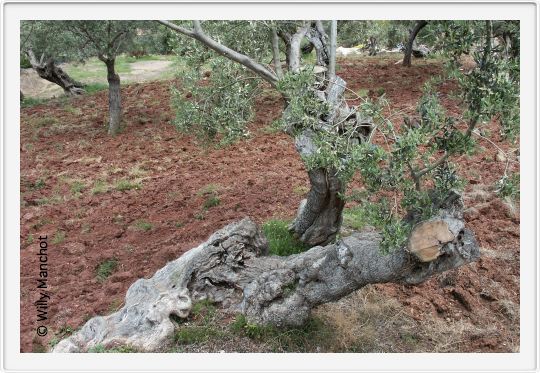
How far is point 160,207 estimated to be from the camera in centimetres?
1272

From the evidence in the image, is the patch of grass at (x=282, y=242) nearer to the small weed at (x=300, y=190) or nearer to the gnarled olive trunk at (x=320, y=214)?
the gnarled olive trunk at (x=320, y=214)

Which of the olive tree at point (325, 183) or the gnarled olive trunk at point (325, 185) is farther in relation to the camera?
the gnarled olive trunk at point (325, 185)

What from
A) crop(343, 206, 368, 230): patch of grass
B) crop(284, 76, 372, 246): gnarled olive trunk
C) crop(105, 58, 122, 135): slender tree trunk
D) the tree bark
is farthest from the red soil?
the tree bark

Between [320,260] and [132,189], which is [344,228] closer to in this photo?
[320,260]

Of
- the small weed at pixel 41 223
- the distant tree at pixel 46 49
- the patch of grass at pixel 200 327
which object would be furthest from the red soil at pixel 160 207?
the distant tree at pixel 46 49

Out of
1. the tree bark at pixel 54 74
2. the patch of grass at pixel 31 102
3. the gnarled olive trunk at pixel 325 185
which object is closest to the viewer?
the gnarled olive trunk at pixel 325 185

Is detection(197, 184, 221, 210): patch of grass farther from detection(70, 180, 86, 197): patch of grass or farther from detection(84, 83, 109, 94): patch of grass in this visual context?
detection(84, 83, 109, 94): patch of grass

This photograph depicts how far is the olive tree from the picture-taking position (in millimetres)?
5617

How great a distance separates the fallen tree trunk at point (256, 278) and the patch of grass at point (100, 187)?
545cm

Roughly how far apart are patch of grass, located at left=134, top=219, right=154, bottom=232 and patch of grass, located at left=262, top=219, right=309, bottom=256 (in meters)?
2.74

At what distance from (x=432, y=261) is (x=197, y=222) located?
6.23m

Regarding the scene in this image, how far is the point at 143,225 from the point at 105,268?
65.3 inches

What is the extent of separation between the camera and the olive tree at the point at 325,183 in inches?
221

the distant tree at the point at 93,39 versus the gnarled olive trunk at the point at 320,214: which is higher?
the distant tree at the point at 93,39
